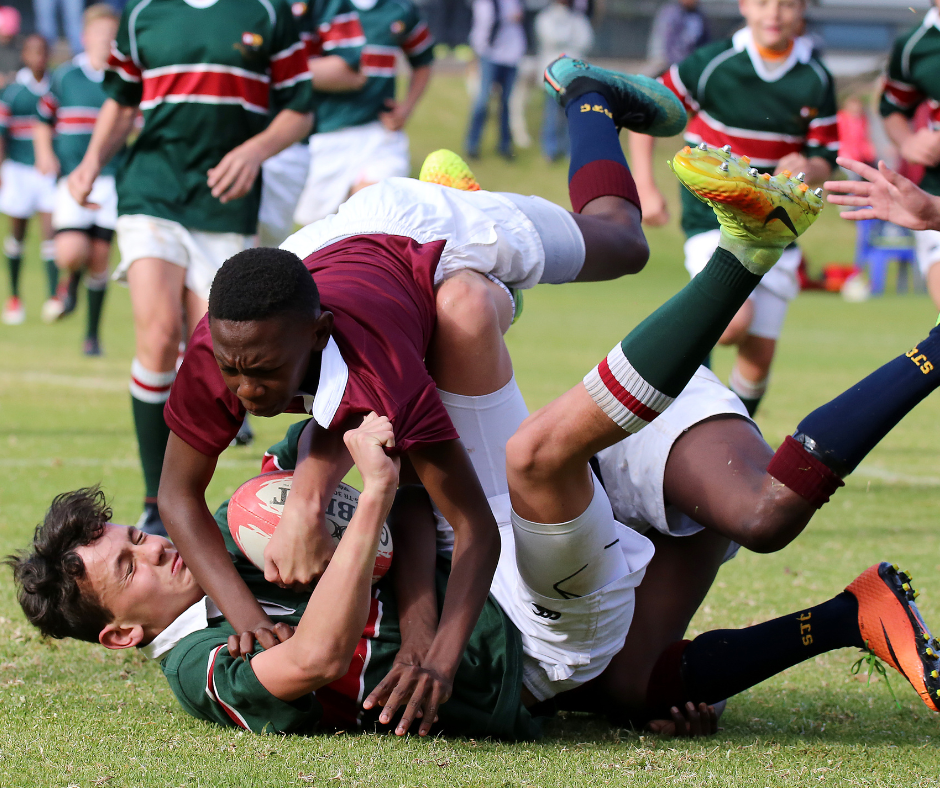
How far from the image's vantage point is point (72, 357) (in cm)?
962

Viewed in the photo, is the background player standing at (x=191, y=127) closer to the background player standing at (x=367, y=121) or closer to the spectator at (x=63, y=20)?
the background player standing at (x=367, y=121)

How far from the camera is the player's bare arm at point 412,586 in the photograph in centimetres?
246

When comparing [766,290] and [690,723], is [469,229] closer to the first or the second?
[690,723]

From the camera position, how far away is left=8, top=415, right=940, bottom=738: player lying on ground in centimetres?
253

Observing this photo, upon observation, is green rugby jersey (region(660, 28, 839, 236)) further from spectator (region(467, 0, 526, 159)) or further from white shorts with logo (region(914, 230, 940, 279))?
spectator (region(467, 0, 526, 159))

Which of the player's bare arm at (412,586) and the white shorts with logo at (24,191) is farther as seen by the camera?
the white shorts with logo at (24,191)

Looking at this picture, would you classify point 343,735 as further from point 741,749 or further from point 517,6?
point 517,6

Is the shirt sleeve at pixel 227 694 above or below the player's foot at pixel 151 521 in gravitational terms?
above

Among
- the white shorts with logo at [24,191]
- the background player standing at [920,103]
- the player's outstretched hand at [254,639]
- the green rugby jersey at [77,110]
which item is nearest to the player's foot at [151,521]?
the player's outstretched hand at [254,639]

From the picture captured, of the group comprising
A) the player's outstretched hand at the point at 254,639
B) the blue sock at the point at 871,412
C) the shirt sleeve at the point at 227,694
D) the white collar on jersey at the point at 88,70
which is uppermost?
the blue sock at the point at 871,412

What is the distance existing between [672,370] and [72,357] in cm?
821

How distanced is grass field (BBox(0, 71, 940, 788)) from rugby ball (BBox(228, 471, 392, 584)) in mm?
409

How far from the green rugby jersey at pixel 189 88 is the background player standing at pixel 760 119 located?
6.68 feet

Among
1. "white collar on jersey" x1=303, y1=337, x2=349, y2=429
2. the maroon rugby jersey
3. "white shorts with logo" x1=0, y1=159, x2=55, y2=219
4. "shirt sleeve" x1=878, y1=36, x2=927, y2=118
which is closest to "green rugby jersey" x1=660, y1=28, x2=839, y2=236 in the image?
"shirt sleeve" x1=878, y1=36, x2=927, y2=118
